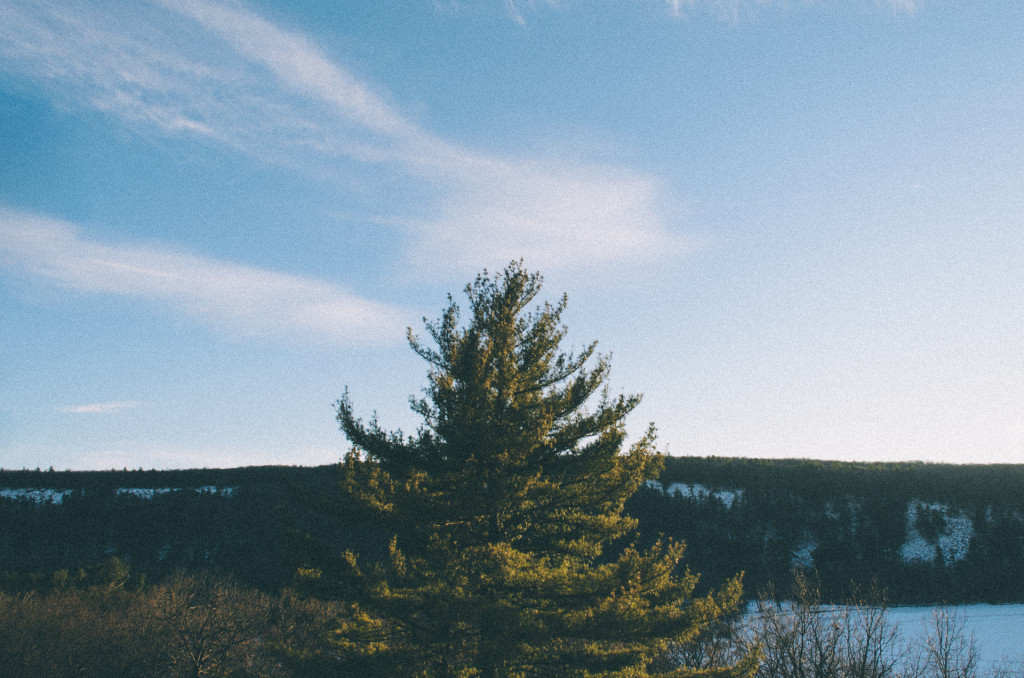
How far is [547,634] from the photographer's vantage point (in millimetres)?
11383

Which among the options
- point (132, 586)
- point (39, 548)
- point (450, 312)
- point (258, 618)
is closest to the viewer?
point (450, 312)

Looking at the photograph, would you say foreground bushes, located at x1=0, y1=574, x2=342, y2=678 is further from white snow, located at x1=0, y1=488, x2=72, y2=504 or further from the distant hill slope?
white snow, located at x1=0, y1=488, x2=72, y2=504

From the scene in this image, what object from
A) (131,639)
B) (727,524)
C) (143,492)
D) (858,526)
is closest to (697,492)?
(727,524)

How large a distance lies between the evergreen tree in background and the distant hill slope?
205 feet

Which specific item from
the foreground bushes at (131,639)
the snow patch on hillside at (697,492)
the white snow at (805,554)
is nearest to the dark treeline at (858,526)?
the white snow at (805,554)

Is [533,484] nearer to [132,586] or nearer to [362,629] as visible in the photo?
Result: [362,629]

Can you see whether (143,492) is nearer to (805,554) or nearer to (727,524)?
(727,524)

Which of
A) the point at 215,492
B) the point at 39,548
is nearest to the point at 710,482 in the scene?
the point at 215,492

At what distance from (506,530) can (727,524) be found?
81.9 m

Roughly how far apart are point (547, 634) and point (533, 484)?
2710 mm

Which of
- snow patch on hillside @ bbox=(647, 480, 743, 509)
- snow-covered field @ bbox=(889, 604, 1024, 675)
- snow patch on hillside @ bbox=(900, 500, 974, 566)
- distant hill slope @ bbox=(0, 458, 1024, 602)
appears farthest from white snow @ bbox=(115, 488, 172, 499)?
snow patch on hillside @ bbox=(900, 500, 974, 566)

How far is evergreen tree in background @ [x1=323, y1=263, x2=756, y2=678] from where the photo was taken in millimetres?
11594

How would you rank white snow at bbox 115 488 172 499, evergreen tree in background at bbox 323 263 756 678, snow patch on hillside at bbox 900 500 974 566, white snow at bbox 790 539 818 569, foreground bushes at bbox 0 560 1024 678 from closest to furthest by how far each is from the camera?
evergreen tree in background at bbox 323 263 756 678
foreground bushes at bbox 0 560 1024 678
snow patch on hillside at bbox 900 500 974 566
white snow at bbox 790 539 818 569
white snow at bbox 115 488 172 499

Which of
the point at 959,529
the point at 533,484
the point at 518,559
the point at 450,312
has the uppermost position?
the point at 450,312
